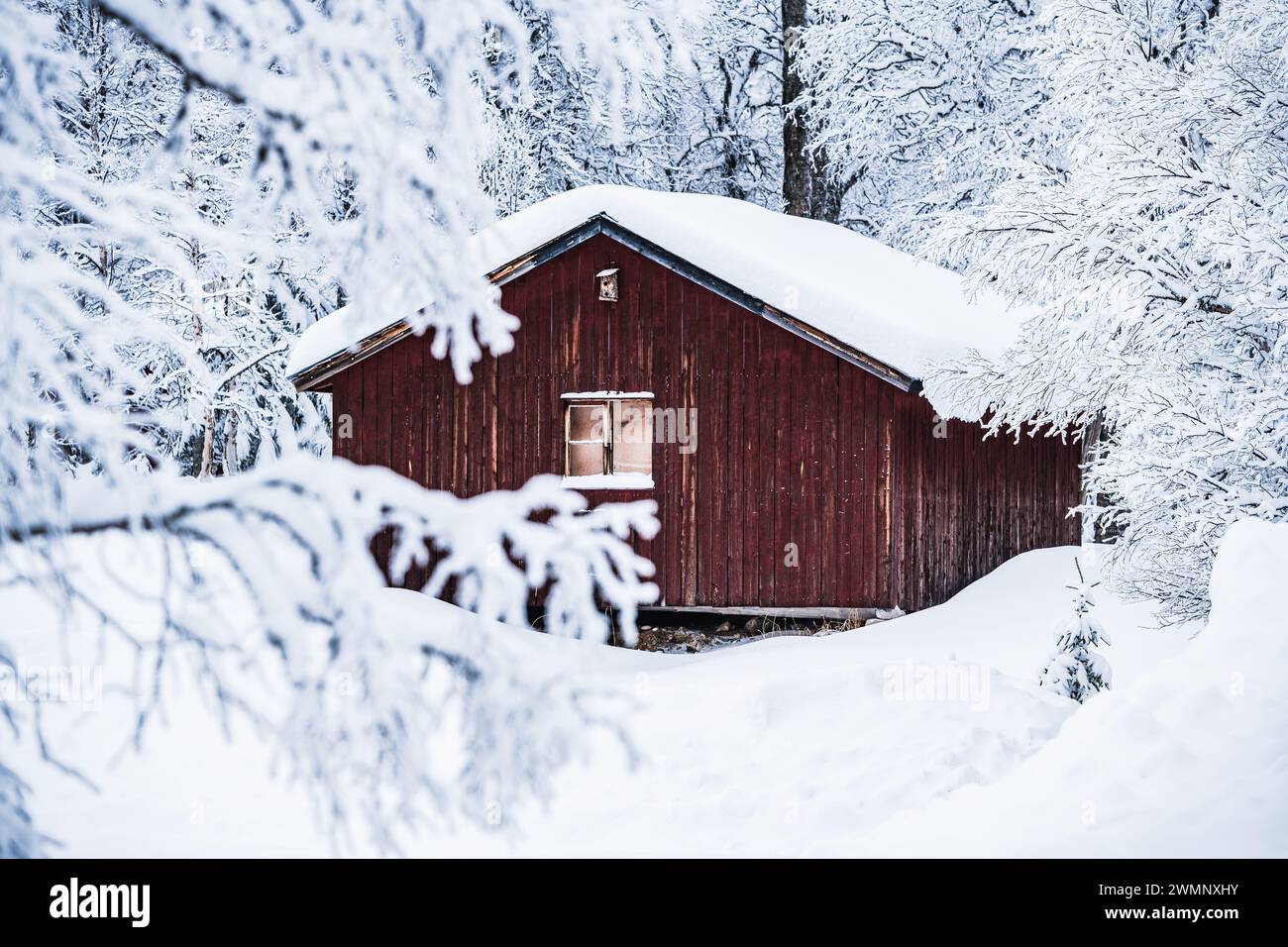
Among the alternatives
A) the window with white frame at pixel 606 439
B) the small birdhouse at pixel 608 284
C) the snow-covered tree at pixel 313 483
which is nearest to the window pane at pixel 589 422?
the window with white frame at pixel 606 439

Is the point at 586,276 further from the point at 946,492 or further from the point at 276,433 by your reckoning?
the point at 276,433

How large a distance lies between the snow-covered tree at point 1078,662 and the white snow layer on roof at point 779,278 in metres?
3.84

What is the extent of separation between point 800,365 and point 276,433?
1130cm

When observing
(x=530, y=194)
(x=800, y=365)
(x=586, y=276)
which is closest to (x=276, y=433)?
(x=530, y=194)

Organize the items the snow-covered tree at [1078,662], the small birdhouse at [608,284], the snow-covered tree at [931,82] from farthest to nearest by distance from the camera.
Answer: the snow-covered tree at [931,82] < the small birdhouse at [608,284] < the snow-covered tree at [1078,662]

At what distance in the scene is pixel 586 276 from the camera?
37.6ft

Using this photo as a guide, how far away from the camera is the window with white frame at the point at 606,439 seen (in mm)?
11680

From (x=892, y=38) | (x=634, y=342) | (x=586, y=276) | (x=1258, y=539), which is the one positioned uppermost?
(x=892, y=38)

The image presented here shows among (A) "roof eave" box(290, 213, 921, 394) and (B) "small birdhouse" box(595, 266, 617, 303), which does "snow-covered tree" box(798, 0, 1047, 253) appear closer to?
(A) "roof eave" box(290, 213, 921, 394)

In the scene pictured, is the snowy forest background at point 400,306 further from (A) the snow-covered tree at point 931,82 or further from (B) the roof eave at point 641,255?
(B) the roof eave at point 641,255

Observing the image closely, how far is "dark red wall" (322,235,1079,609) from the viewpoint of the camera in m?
11.0

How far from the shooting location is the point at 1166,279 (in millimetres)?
7316

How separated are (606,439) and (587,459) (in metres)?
0.34
